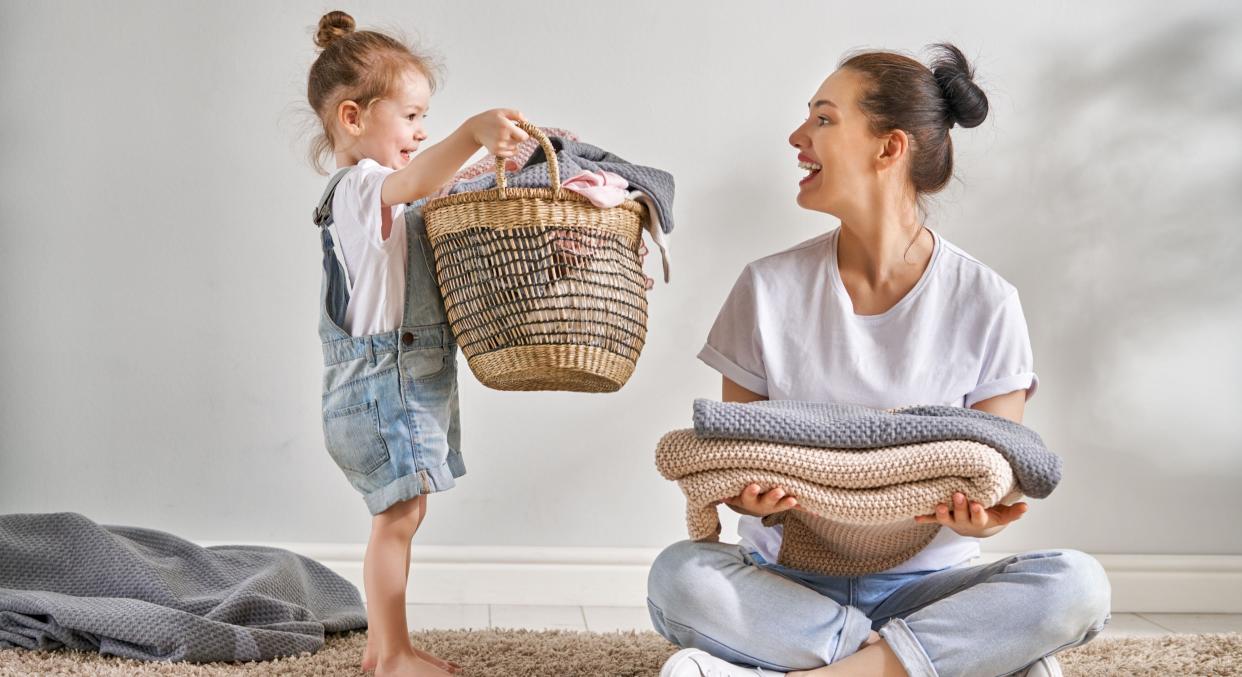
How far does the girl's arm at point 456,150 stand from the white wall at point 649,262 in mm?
838

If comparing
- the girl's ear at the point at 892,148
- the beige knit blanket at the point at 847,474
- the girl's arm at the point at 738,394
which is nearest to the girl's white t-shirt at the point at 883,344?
the girl's arm at the point at 738,394

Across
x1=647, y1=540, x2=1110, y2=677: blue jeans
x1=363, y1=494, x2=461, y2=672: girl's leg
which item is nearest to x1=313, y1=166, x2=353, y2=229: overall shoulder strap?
x1=363, y1=494, x2=461, y2=672: girl's leg

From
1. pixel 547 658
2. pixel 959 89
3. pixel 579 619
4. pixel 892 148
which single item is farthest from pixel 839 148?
pixel 579 619

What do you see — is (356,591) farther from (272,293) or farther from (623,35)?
(623,35)

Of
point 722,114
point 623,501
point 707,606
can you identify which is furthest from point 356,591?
point 722,114

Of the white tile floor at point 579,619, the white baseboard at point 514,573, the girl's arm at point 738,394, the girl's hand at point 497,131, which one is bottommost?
the white tile floor at point 579,619

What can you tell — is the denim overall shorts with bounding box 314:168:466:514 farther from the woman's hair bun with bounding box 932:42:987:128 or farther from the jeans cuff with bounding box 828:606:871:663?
the woman's hair bun with bounding box 932:42:987:128

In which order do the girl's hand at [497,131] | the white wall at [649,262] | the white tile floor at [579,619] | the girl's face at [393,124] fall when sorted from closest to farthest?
the girl's hand at [497,131], the girl's face at [393,124], the white tile floor at [579,619], the white wall at [649,262]

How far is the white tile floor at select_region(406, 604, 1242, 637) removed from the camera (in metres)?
2.15

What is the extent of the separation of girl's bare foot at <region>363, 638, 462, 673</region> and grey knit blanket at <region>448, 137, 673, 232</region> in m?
0.66

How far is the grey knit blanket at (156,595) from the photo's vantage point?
1.71 metres

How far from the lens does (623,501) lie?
7.68ft

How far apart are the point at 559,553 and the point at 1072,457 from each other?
107cm

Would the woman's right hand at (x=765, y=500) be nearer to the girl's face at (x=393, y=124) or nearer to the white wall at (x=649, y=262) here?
the girl's face at (x=393, y=124)
